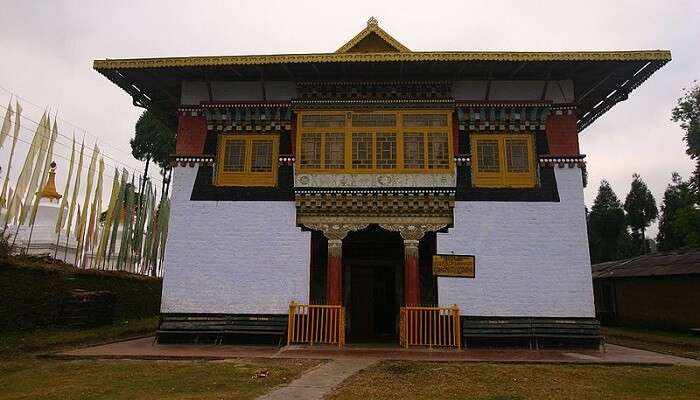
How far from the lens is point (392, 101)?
1341 centimetres

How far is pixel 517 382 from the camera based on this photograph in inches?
306

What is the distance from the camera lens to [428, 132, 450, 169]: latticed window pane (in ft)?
42.9

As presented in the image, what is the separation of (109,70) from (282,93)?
14.7ft

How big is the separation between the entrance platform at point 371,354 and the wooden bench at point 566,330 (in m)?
0.33

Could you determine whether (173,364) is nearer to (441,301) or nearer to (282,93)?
Result: (441,301)

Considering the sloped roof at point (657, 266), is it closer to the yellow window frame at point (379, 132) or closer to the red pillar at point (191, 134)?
the yellow window frame at point (379, 132)

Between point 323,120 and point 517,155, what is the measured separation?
5.23 m

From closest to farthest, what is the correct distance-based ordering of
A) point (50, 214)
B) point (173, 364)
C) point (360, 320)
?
1. point (173, 364)
2. point (360, 320)
3. point (50, 214)

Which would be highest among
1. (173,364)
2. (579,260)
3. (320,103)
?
(320,103)

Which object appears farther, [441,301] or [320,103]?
[320,103]

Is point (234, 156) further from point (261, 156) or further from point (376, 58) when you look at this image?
point (376, 58)

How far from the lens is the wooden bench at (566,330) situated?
1212cm

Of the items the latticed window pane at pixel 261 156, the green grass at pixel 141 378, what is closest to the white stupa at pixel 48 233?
the latticed window pane at pixel 261 156

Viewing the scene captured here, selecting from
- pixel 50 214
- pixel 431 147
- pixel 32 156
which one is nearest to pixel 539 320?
pixel 431 147
